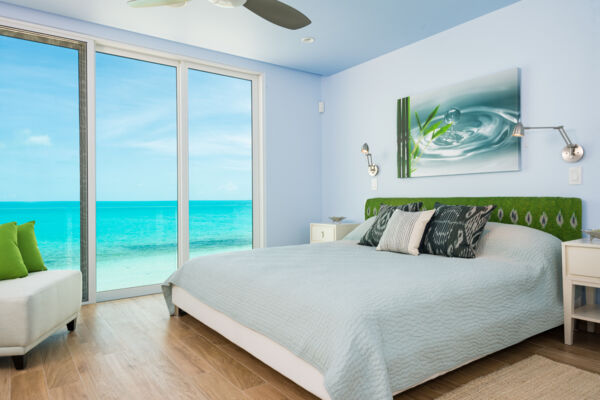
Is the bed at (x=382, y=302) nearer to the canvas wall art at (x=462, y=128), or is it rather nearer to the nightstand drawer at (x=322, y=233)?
the canvas wall art at (x=462, y=128)

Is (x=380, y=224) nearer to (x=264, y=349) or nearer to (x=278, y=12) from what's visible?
(x=264, y=349)

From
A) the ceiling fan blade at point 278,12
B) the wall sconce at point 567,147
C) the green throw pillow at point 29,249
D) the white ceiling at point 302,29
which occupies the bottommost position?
the green throw pillow at point 29,249

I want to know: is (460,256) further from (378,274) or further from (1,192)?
(1,192)

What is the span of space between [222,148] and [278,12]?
2.63 meters

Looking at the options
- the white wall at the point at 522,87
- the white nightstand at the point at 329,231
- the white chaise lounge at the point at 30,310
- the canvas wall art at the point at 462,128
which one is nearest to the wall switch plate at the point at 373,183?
the white wall at the point at 522,87

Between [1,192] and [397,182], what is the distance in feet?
11.5

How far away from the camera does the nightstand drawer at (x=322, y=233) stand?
4.17 metres

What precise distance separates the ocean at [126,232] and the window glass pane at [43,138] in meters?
Answer: 0.01

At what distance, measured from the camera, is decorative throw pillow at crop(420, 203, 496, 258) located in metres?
2.58

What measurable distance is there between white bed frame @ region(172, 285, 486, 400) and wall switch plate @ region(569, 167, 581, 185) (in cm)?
156

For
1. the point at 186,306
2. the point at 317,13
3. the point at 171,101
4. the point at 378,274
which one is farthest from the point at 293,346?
the point at 171,101

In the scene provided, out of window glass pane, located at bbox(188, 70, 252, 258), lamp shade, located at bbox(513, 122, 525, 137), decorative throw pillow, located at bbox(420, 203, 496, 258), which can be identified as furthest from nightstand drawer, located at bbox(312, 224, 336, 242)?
lamp shade, located at bbox(513, 122, 525, 137)

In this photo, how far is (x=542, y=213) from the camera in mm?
2762

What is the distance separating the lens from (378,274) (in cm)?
207
